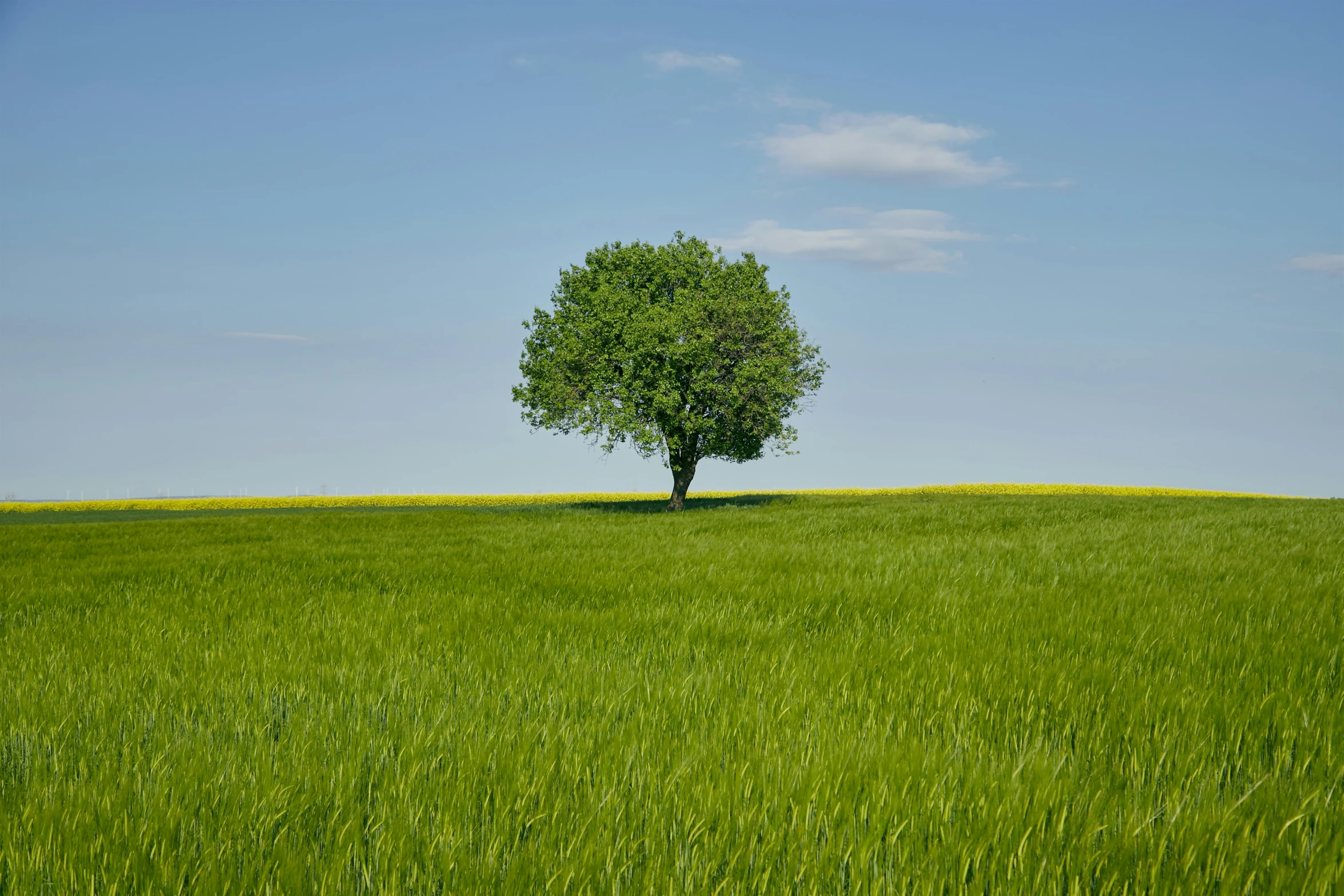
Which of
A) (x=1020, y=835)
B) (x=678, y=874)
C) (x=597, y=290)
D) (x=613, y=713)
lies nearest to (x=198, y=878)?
(x=678, y=874)

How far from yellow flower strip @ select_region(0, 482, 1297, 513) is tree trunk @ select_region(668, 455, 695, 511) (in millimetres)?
19925

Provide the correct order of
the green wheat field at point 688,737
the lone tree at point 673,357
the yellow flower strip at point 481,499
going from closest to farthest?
1. the green wheat field at point 688,737
2. the lone tree at point 673,357
3. the yellow flower strip at point 481,499

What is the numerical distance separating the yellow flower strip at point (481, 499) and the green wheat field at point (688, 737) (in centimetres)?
5098

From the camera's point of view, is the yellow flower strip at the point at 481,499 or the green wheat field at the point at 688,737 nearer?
the green wheat field at the point at 688,737

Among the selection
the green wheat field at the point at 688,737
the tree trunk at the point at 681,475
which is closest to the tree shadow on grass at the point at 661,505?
the tree trunk at the point at 681,475

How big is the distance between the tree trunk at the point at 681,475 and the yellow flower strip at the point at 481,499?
19925mm

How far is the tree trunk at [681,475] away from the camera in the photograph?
127 feet

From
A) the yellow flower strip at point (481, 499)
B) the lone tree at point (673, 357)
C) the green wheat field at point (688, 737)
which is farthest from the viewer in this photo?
the yellow flower strip at point (481, 499)

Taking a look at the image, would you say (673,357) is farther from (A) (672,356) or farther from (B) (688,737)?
(B) (688,737)

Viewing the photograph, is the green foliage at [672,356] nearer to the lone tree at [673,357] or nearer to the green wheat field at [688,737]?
the lone tree at [673,357]

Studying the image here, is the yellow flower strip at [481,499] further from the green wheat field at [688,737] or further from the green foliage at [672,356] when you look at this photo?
the green wheat field at [688,737]

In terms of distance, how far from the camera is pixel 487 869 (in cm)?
266

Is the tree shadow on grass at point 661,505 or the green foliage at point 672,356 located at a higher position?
the green foliage at point 672,356

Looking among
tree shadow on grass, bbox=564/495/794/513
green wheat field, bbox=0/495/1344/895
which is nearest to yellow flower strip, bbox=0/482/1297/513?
tree shadow on grass, bbox=564/495/794/513
